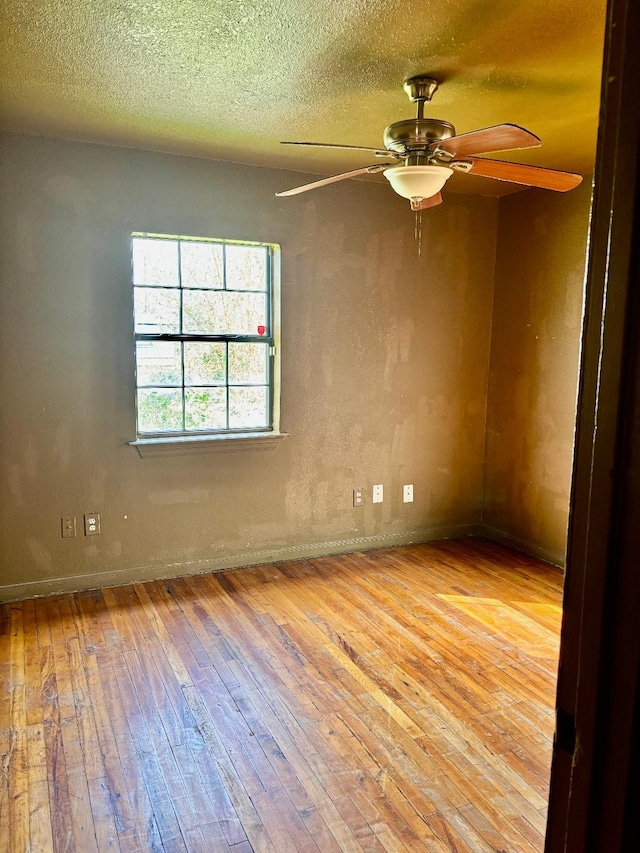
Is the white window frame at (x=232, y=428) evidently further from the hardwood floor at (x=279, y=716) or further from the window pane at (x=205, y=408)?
the hardwood floor at (x=279, y=716)

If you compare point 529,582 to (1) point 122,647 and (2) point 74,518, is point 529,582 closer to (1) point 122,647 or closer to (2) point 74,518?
(1) point 122,647

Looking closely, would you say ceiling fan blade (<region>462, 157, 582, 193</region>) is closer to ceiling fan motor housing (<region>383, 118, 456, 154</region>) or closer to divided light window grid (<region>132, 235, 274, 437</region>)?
ceiling fan motor housing (<region>383, 118, 456, 154</region>)

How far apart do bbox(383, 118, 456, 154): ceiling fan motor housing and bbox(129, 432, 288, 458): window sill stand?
2.01 meters

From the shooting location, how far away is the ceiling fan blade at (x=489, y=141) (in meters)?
1.94

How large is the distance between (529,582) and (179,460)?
2.27 metres

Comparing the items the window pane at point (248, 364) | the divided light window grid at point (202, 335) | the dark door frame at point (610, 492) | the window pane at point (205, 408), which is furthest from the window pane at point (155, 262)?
the dark door frame at point (610, 492)

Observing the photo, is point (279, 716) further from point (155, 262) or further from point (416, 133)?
point (155, 262)

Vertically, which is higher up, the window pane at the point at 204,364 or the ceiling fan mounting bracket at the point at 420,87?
the ceiling fan mounting bracket at the point at 420,87

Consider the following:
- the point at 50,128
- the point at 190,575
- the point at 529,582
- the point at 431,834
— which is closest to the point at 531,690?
the point at 431,834

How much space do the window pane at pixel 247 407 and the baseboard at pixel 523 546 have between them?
1970mm

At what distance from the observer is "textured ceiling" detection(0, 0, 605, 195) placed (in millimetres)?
1921

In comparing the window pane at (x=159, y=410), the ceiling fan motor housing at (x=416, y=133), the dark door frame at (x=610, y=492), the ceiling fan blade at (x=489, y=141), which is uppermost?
the ceiling fan motor housing at (x=416, y=133)

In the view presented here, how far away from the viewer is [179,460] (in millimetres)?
3629

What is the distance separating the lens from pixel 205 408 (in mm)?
3703
